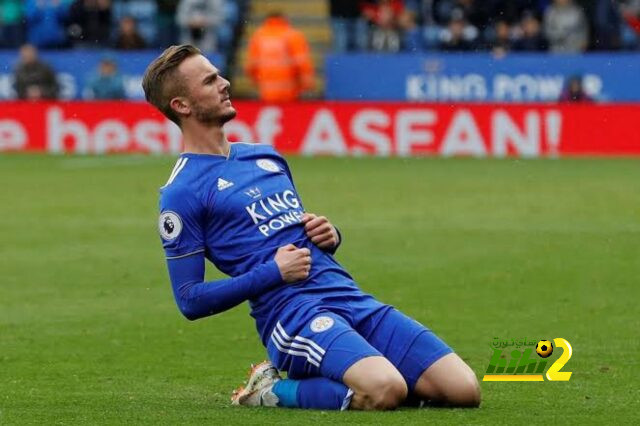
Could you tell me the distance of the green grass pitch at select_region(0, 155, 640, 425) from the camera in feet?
26.0

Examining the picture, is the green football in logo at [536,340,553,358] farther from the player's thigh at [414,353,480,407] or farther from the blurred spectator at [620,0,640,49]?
the blurred spectator at [620,0,640,49]

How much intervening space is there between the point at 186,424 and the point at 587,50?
2371cm

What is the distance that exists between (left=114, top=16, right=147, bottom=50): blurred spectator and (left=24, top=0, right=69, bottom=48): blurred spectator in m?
1.37

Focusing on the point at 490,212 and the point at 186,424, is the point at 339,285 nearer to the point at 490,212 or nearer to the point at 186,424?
the point at 186,424

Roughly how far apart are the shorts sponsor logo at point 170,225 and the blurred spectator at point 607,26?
2316 centimetres

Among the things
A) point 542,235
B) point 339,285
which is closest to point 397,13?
point 542,235

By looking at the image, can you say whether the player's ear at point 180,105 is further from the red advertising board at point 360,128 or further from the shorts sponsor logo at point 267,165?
the red advertising board at point 360,128

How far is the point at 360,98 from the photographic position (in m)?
30.0

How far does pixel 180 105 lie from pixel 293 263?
940 millimetres

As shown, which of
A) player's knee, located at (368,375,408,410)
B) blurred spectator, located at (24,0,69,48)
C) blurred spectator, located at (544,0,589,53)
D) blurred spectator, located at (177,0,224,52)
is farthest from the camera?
blurred spectator, located at (24,0,69,48)

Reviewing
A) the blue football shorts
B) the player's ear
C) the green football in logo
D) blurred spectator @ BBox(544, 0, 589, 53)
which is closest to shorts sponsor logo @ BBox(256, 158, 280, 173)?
the player's ear

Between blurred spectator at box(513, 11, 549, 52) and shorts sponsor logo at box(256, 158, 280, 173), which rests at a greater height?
shorts sponsor logo at box(256, 158, 280, 173)

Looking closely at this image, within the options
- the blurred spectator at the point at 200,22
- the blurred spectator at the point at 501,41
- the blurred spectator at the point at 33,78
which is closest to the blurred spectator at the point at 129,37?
the blurred spectator at the point at 200,22

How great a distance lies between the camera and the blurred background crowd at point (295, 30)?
29.8 meters
